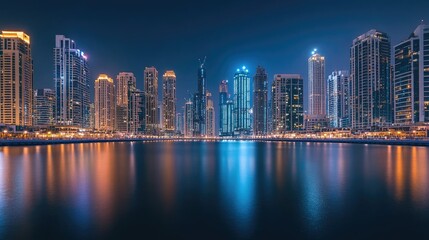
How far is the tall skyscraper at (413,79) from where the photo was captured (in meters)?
164

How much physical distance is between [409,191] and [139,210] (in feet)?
63.9

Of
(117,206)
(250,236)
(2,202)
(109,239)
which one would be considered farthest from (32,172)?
(250,236)

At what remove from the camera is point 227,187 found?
27.1 m

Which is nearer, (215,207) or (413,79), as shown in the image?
(215,207)

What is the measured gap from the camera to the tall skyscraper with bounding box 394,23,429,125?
16412 cm

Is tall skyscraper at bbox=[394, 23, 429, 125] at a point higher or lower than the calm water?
higher

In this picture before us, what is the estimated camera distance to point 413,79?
170125 mm

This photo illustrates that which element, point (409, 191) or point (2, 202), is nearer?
point (2, 202)

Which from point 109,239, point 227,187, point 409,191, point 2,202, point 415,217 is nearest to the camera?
point 109,239

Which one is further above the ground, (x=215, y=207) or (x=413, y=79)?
(x=413, y=79)

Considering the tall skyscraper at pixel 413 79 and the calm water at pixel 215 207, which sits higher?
the tall skyscraper at pixel 413 79

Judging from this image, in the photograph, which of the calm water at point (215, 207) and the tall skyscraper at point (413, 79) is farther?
the tall skyscraper at point (413, 79)

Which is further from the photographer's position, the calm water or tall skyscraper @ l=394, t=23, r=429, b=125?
tall skyscraper @ l=394, t=23, r=429, b=125

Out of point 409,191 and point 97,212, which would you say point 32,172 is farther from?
point 409,191
